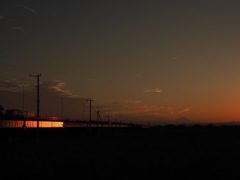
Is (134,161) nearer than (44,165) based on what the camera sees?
No

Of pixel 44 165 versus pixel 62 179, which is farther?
pixel 44 165

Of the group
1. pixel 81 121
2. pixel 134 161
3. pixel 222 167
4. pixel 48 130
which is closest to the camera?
pixel 222 167

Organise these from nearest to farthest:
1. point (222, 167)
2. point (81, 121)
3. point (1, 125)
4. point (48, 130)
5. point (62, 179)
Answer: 1. point (62, 179)
2. point (222, 167)
3. point (1, 125)
4. point (48, 130)
5. point (81, 121)

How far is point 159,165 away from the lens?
932 inches

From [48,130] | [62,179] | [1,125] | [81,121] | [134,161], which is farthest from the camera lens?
[81,121]

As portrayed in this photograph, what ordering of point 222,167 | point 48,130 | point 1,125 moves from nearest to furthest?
point 222,167 → point 1,125 → point 48,130

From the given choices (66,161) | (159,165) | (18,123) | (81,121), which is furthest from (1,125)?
(81,121)

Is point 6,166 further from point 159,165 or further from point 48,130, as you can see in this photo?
point 48,130

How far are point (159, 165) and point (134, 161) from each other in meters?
2.85

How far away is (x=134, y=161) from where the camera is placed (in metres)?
26.2

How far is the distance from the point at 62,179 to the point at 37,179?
3.99 ft

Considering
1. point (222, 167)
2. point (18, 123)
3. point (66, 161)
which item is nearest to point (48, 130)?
point (18, 123)

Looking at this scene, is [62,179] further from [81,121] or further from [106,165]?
[81,121]

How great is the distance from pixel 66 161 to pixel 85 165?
2986 millimetres
